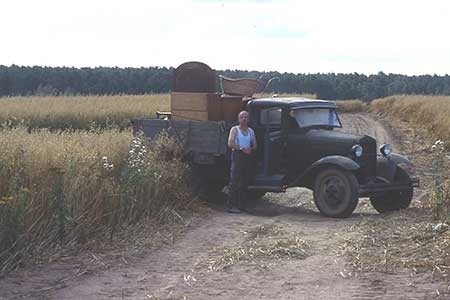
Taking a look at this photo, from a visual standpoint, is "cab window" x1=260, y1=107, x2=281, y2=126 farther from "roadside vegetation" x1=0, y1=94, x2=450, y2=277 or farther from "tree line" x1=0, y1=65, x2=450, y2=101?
"tree line" x1=0, y1=65, x2=450, y2=101

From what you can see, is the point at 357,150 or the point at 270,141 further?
the point at 270,141

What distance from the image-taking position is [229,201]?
14047 millimetres

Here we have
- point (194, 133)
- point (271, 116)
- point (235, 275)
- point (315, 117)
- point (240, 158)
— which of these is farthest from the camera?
point (194, 133)

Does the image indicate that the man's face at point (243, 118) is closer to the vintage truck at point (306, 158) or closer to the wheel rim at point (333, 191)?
the vintage truck at point (306, 158)

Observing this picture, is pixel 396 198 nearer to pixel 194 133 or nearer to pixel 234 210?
pixel 234 210

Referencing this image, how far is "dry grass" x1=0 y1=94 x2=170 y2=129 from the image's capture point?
31219mm

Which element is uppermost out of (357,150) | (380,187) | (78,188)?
(357,150)

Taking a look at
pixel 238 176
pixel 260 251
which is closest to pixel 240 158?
pixel 238 176

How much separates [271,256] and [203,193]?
527 cm

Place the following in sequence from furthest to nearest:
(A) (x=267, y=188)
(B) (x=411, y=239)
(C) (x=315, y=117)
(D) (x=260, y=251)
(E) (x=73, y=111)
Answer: (E) (x=73, y=111) < (C) (x=315, y=117) < (A) (x=267, y=188) < (B) (x=411, y=239) < (D) (x=260, y=251)

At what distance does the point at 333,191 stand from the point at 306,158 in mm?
1037

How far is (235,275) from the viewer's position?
8.66 meters

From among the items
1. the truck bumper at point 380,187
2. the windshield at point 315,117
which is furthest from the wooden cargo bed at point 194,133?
the truck bumper at point 380,187

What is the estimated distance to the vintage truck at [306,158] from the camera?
1323cm
